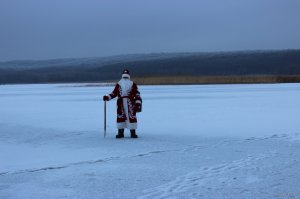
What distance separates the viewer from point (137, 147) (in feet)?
30.5

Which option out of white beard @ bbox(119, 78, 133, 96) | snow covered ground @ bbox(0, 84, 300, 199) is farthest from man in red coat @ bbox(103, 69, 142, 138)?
snow covered ground @ bbox(0, 84, 300, 199)

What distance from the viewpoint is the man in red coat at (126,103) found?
10.9 meters

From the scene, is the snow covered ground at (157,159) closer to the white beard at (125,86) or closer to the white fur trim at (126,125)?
the white fur trim at (126,125)

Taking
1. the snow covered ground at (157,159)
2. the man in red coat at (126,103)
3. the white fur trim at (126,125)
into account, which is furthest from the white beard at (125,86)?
the snow covered ground at (157,159)

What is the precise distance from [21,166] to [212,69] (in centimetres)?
9493

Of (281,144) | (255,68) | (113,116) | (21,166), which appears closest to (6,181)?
(21,166)

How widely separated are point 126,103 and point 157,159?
3.30 metres

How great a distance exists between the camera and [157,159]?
794 cm

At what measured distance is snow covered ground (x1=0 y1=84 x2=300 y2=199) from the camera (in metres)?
5.93

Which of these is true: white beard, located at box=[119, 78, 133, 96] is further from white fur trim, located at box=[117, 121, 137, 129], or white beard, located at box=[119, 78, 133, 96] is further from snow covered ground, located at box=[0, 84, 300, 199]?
snow covered ground, located at box=[0, 84, 300, 199]

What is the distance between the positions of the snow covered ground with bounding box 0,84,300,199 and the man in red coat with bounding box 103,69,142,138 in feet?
1.17

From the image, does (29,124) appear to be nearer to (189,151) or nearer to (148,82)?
(189,151)

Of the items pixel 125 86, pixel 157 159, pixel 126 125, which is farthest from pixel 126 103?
pixel 157 159

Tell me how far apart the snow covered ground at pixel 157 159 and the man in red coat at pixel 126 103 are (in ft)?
1.17
